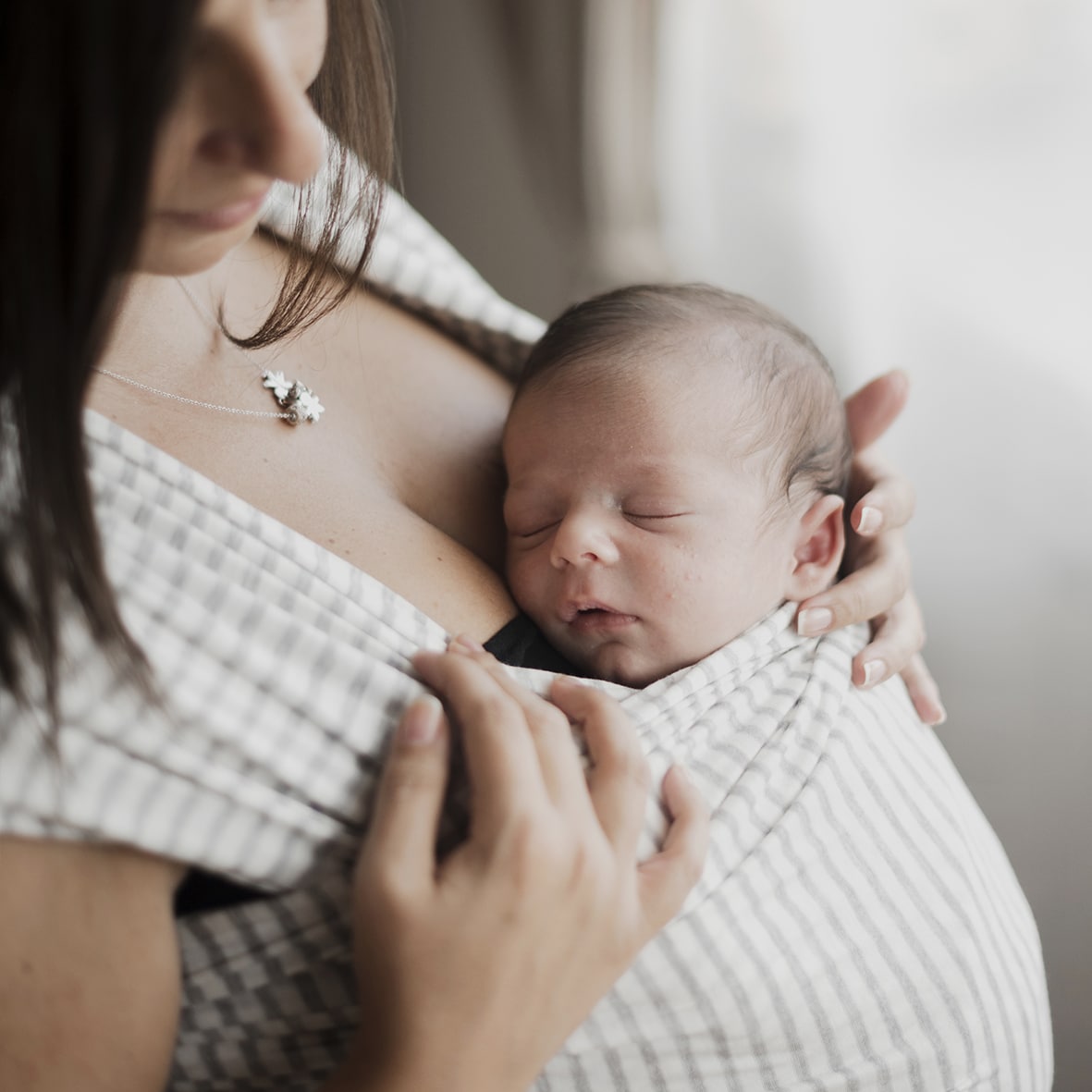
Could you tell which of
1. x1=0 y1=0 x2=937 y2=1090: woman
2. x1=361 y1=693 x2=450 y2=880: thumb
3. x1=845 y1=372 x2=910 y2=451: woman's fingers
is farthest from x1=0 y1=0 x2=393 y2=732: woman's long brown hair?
x1=845 y1=372 x2=910 y2=451: woman's fingers

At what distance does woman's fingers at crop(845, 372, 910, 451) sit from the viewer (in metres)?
1.19

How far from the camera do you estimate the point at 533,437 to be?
3.24 ft

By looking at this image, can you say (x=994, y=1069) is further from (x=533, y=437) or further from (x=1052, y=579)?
(x=1052, y=579)

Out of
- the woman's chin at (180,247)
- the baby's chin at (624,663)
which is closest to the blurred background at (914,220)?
the baby's chin at (624,663)

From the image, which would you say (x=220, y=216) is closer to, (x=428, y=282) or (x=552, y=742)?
(x=552, y=742)

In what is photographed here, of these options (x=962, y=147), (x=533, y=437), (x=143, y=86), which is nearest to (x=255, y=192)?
(x=143, y=86)

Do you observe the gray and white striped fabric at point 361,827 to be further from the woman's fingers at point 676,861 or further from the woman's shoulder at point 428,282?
the woman's shoulder at point 428,282

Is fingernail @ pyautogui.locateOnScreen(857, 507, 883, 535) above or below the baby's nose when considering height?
above

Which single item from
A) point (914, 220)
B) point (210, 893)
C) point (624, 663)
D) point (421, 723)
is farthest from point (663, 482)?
point (914, 220)

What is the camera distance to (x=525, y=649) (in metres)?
0.89

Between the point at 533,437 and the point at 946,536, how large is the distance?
100 centimetres

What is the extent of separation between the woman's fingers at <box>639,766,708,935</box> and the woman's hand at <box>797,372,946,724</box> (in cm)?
28

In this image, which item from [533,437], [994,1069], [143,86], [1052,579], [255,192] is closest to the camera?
[143,86]

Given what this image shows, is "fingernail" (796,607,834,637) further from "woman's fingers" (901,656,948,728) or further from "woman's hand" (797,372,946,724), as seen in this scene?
"woman's fingers" (901,656,948,728)
